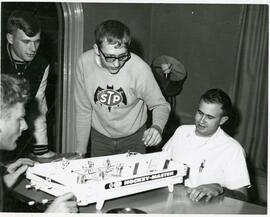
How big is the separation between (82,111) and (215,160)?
71 cm

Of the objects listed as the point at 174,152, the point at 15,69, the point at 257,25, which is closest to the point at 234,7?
the point at 257,25

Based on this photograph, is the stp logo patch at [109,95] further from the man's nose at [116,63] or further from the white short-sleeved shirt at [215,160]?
the white short-sleeved shirt at [215,160]

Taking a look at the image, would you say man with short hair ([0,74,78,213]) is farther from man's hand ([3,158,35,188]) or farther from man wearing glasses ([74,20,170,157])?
man wearing glasses ([74,20,170,157])

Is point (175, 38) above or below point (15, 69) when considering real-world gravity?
above

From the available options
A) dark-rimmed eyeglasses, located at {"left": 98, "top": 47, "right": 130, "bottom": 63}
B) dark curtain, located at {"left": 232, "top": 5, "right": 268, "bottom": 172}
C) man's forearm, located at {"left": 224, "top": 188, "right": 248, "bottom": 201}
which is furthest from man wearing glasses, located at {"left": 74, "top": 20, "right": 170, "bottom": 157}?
dark curtain, located at {"left": 232, "top": 5, "right": 268, "bottom": 172}

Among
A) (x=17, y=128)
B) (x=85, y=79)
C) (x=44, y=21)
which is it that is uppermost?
(x=44, y=21)

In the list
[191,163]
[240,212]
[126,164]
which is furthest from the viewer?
[191,163]

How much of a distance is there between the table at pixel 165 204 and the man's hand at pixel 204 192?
0.02 meters

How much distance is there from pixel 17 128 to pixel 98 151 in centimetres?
84

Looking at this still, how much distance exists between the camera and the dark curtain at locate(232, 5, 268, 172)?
2.78 m

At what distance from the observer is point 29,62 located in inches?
72.1

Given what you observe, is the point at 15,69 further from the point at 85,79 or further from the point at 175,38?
the point at 175,38

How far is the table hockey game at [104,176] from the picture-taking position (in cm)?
116

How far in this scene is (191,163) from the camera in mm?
1651
